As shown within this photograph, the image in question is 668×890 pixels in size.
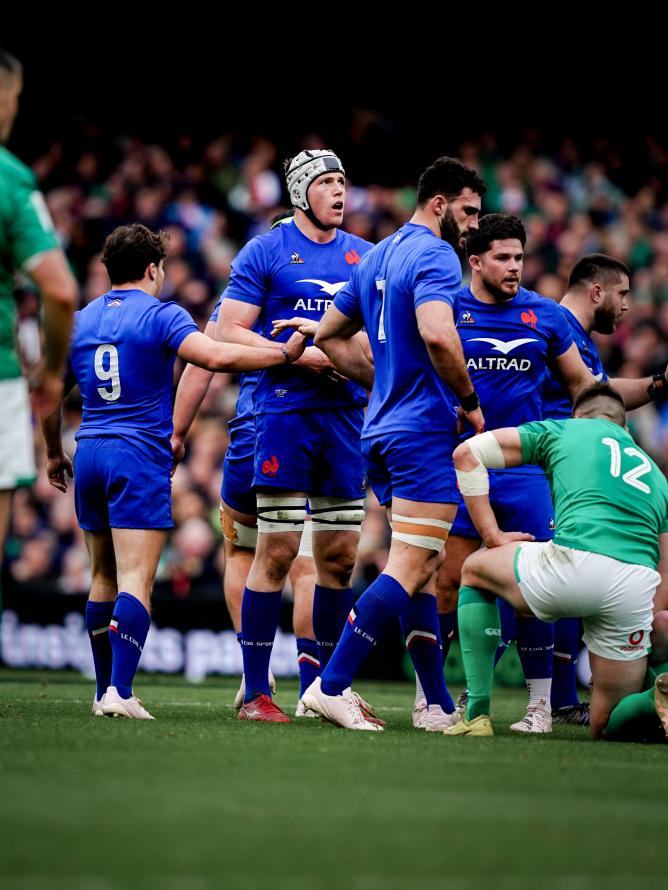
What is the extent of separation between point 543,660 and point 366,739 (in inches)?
59.6

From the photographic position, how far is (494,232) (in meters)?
6.77

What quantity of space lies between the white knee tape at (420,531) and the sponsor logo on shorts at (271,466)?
86 cm

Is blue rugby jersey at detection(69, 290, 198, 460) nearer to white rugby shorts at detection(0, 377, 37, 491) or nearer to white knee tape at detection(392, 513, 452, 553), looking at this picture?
white knee tape at detection(392, 513, 452, 553)

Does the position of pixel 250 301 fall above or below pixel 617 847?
above

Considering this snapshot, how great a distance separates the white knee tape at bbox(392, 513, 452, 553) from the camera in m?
5.77

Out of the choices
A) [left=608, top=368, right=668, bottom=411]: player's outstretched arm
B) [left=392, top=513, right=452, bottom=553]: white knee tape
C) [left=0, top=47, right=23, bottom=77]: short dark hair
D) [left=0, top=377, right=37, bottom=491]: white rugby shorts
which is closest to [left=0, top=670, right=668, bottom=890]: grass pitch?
[left=392, top=513, right=452, bottom=553]: white knee tape

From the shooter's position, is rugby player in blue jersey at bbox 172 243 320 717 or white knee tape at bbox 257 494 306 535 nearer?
white knee tape at bbox 257 494 306 535

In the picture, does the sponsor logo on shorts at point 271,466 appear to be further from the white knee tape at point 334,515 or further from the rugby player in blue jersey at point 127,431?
the rugby player in blue jersey at point 127,431

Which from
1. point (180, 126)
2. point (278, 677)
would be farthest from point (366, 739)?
point (180, 126)

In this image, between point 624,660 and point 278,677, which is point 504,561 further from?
point 278,677

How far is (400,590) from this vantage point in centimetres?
572

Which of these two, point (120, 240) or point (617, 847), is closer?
point (617, 847)

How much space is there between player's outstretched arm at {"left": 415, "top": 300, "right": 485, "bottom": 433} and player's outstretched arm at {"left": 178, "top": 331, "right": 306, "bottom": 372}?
2.24 feet

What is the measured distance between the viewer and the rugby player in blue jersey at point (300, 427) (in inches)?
255
